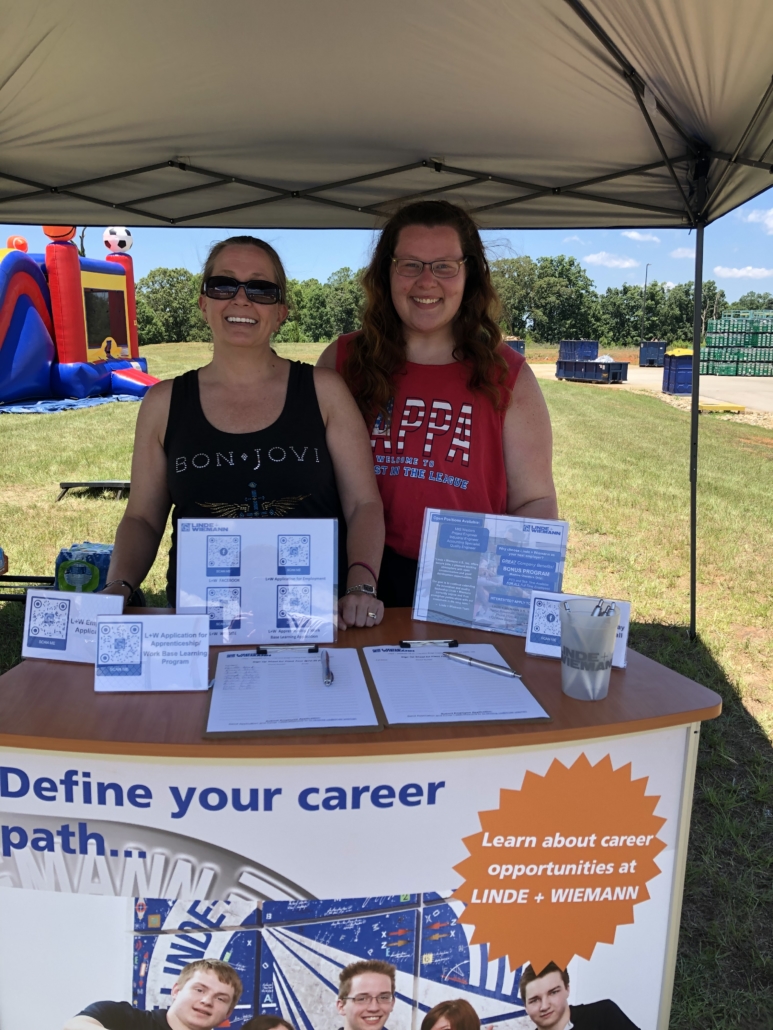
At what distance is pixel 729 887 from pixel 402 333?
1.88 meters

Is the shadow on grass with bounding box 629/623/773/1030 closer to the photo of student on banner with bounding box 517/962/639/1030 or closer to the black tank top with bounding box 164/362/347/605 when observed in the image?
the photo of student on banner with bounding box 517/962/639/1030

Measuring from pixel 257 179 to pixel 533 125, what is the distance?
4.08 feet

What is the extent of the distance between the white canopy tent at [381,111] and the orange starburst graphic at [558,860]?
1.90 m

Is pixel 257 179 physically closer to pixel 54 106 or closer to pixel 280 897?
pixel 54 106

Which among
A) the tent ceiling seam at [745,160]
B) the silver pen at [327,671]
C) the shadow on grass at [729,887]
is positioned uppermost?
the tent ceiling seam at [745,160]

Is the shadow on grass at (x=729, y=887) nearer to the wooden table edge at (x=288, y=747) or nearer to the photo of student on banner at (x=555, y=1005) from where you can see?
the photo of student on banner at (x=555, y=1005)

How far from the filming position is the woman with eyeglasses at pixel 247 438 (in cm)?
181

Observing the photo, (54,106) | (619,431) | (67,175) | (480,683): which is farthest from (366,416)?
(619,431)

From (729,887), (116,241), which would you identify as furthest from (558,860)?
(116,241)

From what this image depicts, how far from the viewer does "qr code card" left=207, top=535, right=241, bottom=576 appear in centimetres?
147

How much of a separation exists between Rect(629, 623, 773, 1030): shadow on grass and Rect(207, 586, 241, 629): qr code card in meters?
1.41

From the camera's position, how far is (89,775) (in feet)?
3.93

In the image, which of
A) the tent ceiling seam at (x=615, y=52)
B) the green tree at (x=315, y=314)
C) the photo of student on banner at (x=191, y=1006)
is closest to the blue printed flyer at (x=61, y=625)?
the photo of student on banner at (x=191, y=1006)

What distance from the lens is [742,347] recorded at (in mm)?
22750
